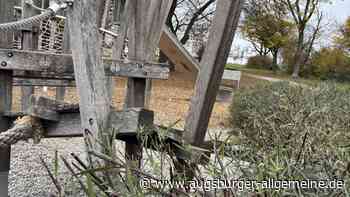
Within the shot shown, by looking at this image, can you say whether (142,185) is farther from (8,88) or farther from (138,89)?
(138,89)

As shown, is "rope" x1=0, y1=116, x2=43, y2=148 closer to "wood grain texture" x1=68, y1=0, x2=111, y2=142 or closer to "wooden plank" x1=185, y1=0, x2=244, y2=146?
"wood grain texture" x1=68, y1=0, x2=111, y2=142

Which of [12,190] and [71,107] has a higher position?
[71,107]

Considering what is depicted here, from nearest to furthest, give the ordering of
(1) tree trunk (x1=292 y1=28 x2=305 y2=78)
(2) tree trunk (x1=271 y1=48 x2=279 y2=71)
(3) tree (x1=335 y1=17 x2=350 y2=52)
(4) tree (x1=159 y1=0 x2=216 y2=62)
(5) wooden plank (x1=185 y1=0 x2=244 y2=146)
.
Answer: (5) wooden plank (x1=185 y1=0 x2=244 y2=146)
(4) tree (x1=159 y1=0 x2=216 y2=62)
(3) tree (x1=335 y1=17 x2=350 y2=52)
(1) tree trunk (x1=292 y1=28 x2=305 y2=78)
(2) tree trunk (x1=271 y1=48 x2=279 y2=71)

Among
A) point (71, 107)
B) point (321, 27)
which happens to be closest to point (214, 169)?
point (71, 107)

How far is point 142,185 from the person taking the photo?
2.93ft

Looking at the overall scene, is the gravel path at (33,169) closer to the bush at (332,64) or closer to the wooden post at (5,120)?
the wooden post at (5,120)

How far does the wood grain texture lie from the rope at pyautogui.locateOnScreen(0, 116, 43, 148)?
0.43m

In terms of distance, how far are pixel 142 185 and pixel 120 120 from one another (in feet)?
2.53

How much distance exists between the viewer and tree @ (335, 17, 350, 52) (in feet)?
65.2

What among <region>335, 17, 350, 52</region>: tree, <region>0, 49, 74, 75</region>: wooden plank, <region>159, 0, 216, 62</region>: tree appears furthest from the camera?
<region>335, 17, 350, 52</region>: tree

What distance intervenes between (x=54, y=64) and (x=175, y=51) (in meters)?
6.84

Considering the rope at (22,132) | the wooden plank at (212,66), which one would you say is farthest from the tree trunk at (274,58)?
the rope at (22,132)

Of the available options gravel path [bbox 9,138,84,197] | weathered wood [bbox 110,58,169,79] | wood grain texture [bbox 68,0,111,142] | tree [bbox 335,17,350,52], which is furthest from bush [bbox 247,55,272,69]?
wood grain texture [bbox 68,0,111,142]

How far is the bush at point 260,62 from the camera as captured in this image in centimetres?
2605
